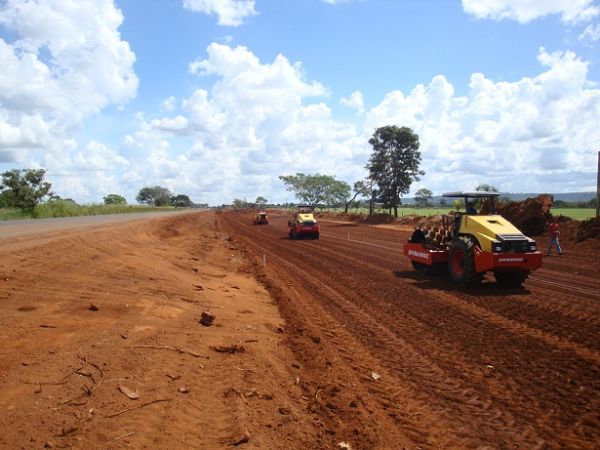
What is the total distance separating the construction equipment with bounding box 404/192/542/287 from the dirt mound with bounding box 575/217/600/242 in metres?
11.0

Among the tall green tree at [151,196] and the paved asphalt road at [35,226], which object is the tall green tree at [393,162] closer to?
the paved asphalt road at [35,226]

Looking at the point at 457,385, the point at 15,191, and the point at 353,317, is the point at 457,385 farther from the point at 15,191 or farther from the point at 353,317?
the point at 15,191

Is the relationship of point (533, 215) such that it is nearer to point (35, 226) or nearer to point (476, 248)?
point (476, 248)

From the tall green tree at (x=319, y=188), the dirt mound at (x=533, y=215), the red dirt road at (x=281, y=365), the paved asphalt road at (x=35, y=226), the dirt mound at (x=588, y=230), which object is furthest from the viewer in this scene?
the tall green tree at (x=319, y=188)

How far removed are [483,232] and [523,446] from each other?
7.87 meters

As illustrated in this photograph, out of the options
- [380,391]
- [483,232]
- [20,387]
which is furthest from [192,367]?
[483,232]

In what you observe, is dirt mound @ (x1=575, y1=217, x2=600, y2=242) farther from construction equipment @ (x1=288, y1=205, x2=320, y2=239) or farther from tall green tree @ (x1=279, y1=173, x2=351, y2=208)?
tall green tree @ (x1=279, y1=173, x2=351, y2=208)

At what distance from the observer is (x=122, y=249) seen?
553 inches

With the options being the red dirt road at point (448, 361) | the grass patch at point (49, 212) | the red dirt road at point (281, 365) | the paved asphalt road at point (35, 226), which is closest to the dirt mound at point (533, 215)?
the red dirt road at point (448, 361)

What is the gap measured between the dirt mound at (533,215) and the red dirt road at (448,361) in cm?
1458

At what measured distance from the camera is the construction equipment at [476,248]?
1070 cm

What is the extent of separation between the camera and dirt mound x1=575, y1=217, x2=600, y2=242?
837 inches

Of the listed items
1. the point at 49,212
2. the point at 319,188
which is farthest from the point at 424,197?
the point at 49,212

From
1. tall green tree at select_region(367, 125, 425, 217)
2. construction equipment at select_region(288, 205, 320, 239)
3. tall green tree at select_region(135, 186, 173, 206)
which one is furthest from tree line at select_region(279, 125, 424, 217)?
tall green tree at select_region(135, 186, 173, 206)
